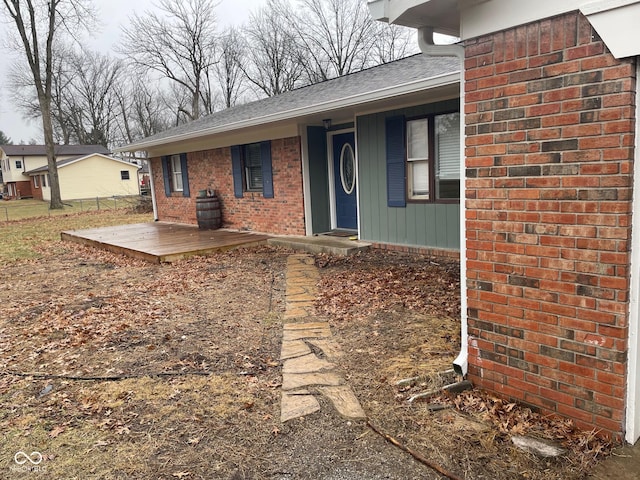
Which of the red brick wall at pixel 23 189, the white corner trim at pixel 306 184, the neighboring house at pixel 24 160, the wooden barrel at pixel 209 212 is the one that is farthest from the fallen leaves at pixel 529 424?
the red brick wall at pixel 23 189

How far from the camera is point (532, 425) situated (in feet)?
8.26

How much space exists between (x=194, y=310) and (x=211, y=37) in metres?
34.1

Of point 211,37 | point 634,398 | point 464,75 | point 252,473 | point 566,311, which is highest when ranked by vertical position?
point 211,37

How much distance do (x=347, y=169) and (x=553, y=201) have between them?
6.91 metres

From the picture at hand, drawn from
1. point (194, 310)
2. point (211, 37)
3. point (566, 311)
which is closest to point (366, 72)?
point (194, 310)

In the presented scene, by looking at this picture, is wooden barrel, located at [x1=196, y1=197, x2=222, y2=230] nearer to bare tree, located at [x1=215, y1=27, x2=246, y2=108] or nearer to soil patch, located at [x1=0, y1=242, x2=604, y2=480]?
soil patch, located at [x1=0, y1=242, x2=604, y2=480]

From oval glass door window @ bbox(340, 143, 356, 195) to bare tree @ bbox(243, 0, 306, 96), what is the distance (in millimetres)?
25662

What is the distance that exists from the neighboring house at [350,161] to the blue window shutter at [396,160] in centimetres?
2

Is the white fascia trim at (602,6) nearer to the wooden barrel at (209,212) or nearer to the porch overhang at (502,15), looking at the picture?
the porch overhang at (502,15)

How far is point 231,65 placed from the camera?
37.6m

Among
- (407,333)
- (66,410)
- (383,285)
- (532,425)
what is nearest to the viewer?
(532,425)

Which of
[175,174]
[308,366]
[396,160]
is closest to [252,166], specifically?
[175,174]

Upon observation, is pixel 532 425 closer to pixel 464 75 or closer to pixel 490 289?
pixel 490 289

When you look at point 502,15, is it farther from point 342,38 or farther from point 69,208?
point 342,38
